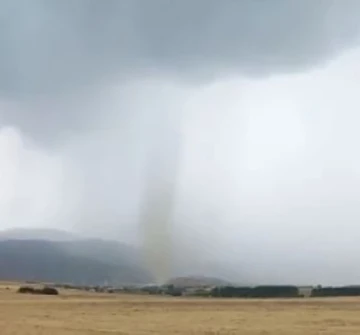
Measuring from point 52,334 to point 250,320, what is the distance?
46.4ft

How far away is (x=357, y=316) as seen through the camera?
163ft

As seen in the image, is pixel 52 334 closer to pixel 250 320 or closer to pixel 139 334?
pixel 139 334

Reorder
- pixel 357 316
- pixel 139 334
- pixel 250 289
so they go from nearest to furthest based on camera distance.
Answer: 1. pixel 139 334
2. pixel 357 316
3. pixel 250 289

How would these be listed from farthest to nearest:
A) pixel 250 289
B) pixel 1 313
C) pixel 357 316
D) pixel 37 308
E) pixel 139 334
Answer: pixel 250 289 → pixel 37 308 → pixel 1 313 → pixel 357 316 → pixel 139 334

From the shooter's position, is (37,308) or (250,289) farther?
(250,289)

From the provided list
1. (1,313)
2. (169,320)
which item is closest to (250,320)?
(169,320)

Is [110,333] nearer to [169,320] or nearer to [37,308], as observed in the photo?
[169,320]

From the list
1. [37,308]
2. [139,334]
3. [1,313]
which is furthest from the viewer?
[37,308]

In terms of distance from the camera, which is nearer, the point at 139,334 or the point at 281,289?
the point at 139,334

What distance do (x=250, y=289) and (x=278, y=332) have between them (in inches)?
2792

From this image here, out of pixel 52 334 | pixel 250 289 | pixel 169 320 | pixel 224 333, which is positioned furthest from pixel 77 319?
pixel 250 289

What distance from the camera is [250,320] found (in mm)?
46656

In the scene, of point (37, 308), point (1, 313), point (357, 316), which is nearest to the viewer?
point (357, 316)

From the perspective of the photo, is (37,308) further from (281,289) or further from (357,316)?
(281,289)
